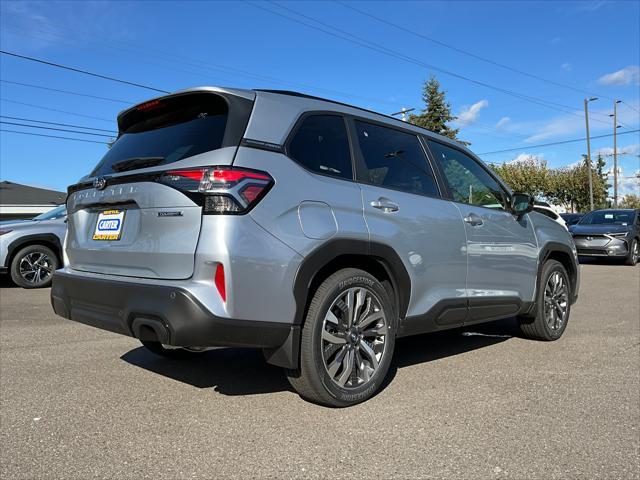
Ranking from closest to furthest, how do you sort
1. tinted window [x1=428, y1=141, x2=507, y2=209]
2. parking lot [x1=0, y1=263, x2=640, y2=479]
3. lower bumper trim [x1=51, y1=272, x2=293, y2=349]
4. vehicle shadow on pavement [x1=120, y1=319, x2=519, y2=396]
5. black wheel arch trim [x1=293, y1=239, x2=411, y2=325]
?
parking lot [x1=0, y1=263, x2=640, y2=479] < lower bumper trim [x1=51, y1=272, x2=293, y2=349] < black wheel arch trim [x1=293, y1=239, x2=411, y2=325] < vehicle shadow on pavement [x1=120, y1=319, x2=519, y2=396] < tinted window [x1=428, y1=141, x2=507, y2=209]

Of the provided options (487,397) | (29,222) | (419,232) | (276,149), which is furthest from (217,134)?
(29,222)

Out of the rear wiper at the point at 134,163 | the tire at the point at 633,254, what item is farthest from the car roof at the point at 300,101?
the tire at the point at 633,254

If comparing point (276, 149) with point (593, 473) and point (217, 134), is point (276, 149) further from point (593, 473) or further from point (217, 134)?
point (593, 473)

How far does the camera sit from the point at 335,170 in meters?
3.44

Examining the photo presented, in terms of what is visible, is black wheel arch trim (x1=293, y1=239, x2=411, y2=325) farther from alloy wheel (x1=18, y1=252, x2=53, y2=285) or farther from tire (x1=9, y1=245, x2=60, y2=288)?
alloy wheel (x1=18, y1=252, x2=53, y2=285)

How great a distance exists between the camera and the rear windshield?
312 centimetres

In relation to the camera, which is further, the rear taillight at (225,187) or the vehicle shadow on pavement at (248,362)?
the vehicle shadow on pavement at (248,362)

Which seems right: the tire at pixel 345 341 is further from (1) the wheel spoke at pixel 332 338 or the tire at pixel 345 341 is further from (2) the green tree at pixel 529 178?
(2) the green tree at pixel 529 178

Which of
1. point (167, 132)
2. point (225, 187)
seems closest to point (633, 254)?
point (167, 132)

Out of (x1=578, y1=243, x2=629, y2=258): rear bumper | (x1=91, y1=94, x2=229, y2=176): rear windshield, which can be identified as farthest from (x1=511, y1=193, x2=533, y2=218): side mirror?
(x1=578, y1=243, x2=629, y2=258): rear bumper

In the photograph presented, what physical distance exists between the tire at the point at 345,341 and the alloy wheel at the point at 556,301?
8.00ft

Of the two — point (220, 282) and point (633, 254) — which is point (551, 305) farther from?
point (633, 254)

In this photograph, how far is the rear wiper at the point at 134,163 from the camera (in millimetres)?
3229

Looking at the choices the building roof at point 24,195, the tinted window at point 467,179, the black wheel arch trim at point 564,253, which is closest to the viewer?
the tinted window at point 467,179
